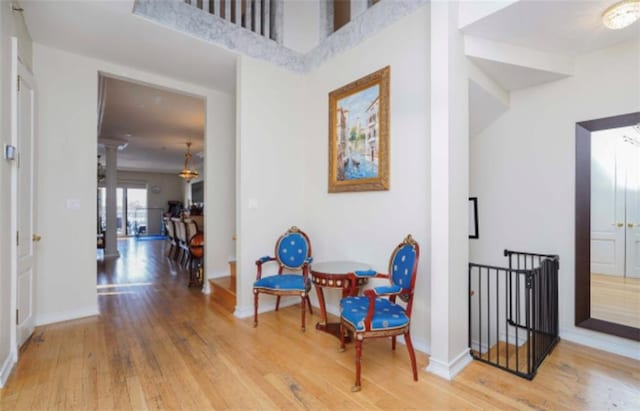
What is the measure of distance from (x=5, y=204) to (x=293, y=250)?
243 cm

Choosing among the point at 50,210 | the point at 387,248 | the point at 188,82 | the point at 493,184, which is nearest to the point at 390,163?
the point at 387,248

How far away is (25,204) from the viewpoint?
263 centimetres

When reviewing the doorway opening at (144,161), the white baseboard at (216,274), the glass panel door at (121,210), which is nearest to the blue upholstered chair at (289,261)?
the white baseboard at (216,274)

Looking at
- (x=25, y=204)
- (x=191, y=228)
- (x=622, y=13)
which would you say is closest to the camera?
(x=622, y=13)

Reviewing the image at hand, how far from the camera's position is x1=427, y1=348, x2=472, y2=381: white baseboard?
2135 millimetres

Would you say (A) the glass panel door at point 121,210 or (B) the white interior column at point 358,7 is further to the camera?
(A) the glass panel door at point 121,210

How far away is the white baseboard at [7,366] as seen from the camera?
2025 millimetres

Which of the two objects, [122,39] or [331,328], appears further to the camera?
[122,39]

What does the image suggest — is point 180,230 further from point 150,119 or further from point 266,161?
point 266,161

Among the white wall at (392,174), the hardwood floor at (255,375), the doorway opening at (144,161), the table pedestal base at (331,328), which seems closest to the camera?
the hardwood floor at (255,375)

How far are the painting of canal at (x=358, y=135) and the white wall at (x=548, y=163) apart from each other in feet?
4.11

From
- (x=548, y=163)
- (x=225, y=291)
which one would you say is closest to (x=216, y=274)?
(x=225, y=291)

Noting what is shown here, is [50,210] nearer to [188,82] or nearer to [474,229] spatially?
[188,82]

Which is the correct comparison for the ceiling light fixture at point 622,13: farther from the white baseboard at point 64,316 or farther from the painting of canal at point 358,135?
the white baseboard at point 64,316
